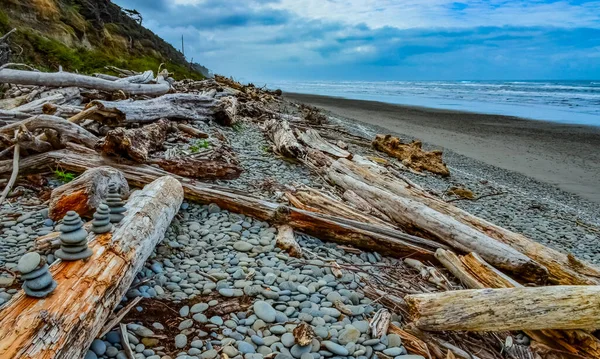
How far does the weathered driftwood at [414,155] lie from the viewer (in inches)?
403

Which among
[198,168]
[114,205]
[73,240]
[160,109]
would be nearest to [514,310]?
[73,240]

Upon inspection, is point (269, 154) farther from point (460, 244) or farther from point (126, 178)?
point (460, 244)

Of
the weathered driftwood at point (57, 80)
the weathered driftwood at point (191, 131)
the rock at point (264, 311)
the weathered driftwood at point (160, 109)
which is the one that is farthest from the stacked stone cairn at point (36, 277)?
the weathered driftwood at point (57, 80)

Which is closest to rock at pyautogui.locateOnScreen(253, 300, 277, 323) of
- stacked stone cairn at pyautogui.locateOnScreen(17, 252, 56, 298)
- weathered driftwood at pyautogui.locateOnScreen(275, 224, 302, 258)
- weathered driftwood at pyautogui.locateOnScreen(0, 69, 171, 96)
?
weathered driftwood at pyautogui.locateOnScreen(275, 224, 302, 258)

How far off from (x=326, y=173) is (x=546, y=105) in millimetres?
35537

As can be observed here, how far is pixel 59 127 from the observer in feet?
18.6

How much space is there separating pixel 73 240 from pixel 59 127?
3.67m

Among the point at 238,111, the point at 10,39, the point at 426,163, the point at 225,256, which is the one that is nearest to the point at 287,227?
the point at 225,256

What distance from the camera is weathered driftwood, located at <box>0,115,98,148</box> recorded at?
217 inches

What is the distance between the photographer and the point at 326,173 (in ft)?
23.2

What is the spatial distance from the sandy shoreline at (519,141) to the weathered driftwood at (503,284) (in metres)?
7.96

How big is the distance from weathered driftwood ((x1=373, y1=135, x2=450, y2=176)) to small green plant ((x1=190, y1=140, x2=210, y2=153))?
5.20m

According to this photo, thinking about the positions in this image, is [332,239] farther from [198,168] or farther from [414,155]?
[414,155]

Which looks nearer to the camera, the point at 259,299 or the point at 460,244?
the point at 259,299
